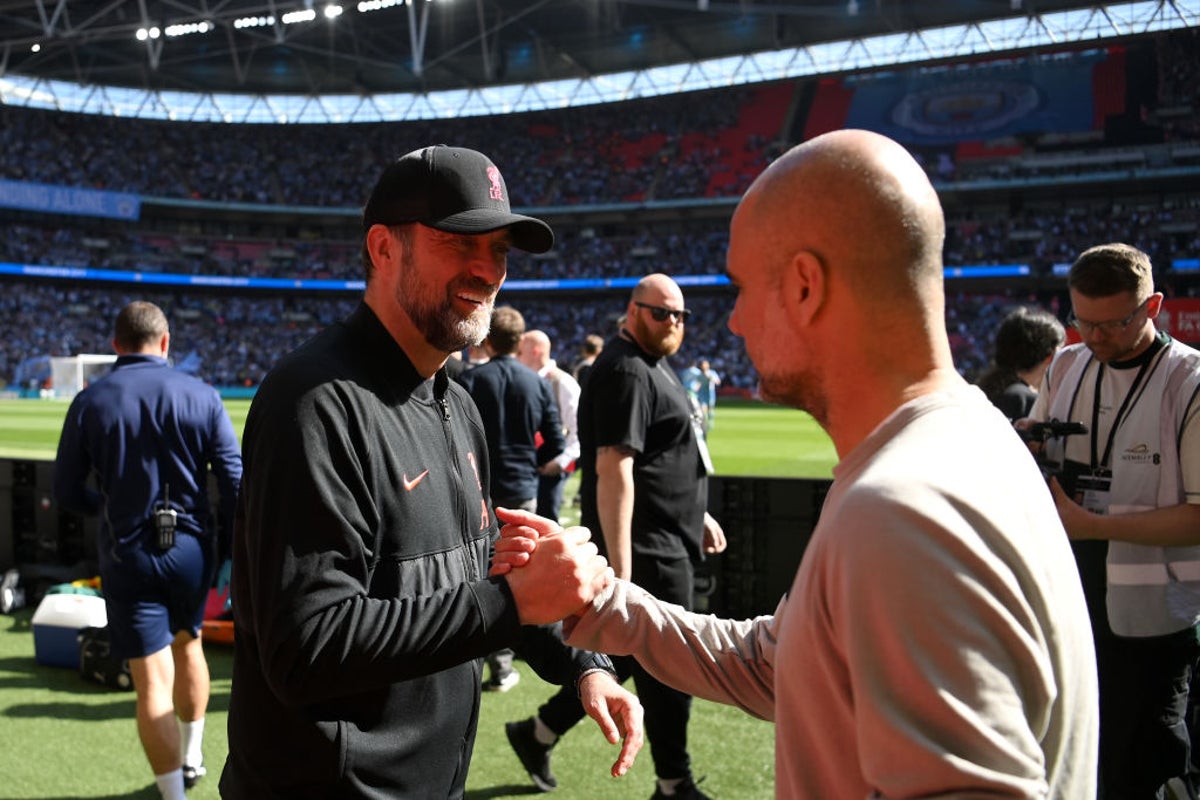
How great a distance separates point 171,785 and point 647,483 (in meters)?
2.57

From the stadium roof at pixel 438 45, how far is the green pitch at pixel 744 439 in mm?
18643

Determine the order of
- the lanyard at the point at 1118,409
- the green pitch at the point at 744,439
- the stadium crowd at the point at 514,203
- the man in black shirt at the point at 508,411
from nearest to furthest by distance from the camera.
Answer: the lanyard at the point at 1118,409 < the man in black shirt at the point at 508,411 < the green pitch at the point at 744,439 < the stadium crowd at the point at 514,203

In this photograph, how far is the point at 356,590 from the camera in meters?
1.74

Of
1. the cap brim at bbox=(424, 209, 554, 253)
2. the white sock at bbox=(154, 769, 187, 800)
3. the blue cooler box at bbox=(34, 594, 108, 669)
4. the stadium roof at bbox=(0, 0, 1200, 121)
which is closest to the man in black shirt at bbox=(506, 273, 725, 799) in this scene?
the white sock at bbox=(154, 769, 187, 800)

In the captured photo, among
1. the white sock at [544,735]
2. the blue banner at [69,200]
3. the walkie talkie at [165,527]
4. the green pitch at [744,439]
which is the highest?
the blue banner at [69,200]

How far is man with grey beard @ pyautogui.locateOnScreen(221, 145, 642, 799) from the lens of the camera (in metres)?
1.71

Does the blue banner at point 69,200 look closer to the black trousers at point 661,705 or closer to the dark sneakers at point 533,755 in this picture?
the dark sneakers at point 533,755

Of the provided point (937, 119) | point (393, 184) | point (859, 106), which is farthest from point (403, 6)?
point (393, 184)

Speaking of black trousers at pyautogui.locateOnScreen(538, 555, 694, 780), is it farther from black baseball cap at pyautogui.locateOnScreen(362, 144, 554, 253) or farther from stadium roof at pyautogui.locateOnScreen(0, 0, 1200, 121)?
stadium roof at pyautogui.locateOnScreen(0, 0, 1200, 121)

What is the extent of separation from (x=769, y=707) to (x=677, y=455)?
8.75ft

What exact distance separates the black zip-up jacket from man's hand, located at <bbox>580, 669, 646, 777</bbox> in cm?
8

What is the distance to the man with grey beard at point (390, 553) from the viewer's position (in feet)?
5.60

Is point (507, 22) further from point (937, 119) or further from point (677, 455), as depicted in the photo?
point (677, 455)

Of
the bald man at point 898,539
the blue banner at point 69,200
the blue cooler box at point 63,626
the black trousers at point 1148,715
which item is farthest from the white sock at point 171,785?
the blue banner at point 69,200
